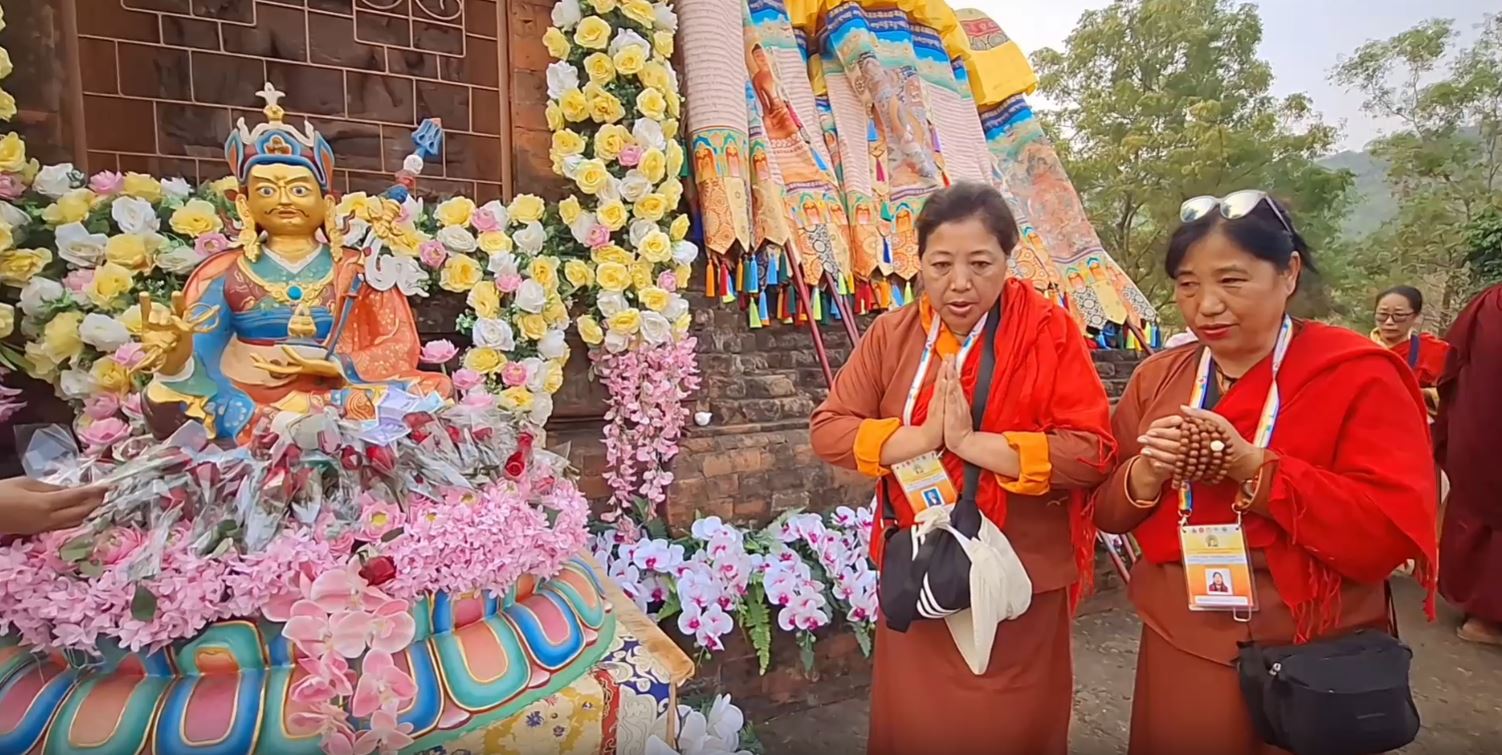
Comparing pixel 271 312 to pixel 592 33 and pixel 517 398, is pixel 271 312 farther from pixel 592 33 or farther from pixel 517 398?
pixel 592 33

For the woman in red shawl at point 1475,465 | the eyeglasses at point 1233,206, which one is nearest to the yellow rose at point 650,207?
the eyeglasses at point 1233,206

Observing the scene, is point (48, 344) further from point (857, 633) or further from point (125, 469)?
point (857, 633)

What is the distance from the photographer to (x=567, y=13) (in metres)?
3.08

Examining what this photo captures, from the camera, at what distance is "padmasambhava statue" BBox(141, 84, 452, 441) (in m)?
2.09

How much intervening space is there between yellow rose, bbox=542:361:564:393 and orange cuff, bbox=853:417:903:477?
5.08 feet

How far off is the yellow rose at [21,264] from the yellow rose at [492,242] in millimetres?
1287

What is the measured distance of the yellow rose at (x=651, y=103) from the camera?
3078mm

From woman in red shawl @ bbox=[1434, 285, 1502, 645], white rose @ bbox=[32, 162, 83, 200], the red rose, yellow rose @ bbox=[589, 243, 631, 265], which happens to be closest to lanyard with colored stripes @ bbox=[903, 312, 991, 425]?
the red rose

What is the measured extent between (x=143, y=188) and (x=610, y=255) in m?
1.55

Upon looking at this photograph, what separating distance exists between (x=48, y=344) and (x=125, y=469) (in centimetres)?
85

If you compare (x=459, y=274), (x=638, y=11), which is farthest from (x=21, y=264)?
(x=638, y=11)

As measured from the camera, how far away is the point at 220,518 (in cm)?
185

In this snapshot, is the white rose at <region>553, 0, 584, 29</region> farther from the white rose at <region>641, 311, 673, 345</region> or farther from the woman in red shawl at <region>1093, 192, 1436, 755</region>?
the woman in red shawl at <region>1093, 192, 1436, 755</region>

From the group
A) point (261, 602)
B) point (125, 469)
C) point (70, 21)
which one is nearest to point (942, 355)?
point (261, 602)
